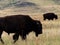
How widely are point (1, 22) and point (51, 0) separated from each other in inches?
5754

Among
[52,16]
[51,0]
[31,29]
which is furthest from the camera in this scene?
[51,0]

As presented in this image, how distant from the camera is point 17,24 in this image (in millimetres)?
12234

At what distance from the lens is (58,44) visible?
31.8ft

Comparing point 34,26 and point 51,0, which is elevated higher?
point 34,26

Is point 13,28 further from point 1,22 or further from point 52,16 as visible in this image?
point 52,16

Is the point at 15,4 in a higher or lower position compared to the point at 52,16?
lower

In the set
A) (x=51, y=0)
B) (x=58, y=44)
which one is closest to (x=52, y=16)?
(x=58, y=44)

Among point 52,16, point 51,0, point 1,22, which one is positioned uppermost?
point 1,22

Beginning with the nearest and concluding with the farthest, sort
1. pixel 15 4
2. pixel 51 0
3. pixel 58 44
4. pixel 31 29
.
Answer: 1. pixel 58 44
2. pixel 31 29
3. pixel 15 4
4. pixel 51 0

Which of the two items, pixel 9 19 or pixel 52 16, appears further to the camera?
pixel 52 16

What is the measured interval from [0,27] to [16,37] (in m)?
0.91

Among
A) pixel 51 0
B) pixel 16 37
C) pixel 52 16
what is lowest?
pixel 51 0

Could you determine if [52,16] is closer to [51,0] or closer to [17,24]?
[17,24]

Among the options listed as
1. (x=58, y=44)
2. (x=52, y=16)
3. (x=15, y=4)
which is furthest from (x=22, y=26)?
(x=15, y=4)
